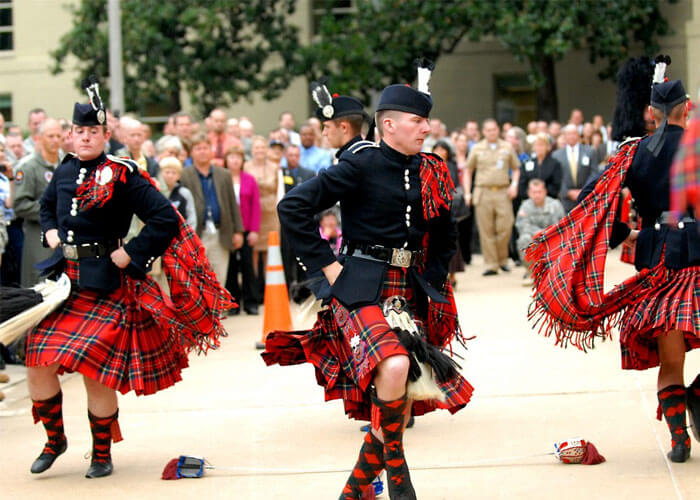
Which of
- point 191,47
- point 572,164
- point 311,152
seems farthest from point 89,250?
point 191,47

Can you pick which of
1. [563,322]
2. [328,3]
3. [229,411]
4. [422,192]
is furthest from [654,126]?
[328,3]

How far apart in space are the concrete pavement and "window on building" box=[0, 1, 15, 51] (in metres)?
21.2

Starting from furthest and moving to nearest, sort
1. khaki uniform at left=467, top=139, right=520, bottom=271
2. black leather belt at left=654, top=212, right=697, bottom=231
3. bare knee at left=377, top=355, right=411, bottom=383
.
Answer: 1. khaki uniform at left=467, top=139, right=520, bottom=271
2. black leather belt at left=654, top=212, right=697, bottom=231
3. bare knee at left=377, top=355, right=411, bottom=383

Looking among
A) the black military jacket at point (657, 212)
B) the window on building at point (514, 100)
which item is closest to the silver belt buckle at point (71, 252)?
the black military jacket at point (657, 212)

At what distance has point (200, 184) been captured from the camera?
1150 centimetres

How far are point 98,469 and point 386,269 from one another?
1.98 m

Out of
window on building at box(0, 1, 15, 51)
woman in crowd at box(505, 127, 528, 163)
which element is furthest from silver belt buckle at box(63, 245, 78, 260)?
window on building at box(0, 1, 15, 51)

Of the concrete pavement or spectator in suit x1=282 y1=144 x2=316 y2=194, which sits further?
spectator in suit x1=282 y1=144 x2=316 y2=194

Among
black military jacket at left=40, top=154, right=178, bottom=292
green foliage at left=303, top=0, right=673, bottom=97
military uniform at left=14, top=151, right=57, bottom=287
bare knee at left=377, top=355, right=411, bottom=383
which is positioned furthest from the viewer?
green foliage at left=303, top=0, right=673, bottom=97

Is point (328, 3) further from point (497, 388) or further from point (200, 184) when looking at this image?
point (497, 388)

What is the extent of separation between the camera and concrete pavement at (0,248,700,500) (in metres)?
5.45

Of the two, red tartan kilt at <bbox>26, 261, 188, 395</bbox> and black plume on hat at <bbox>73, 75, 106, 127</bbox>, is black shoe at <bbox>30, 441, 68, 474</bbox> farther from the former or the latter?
black plume on hat at <bbox>73, 75, 106, 127</bbox>

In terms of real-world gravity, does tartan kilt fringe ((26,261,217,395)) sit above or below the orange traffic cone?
above

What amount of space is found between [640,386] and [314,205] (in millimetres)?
3476
